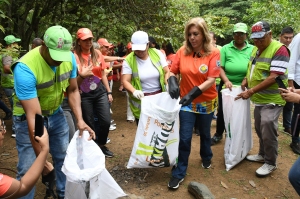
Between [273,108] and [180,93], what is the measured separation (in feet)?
3.76

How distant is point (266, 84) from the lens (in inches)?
127

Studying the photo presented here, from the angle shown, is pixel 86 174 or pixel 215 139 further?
pixel 215 139

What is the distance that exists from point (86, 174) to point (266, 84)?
2.27 meters

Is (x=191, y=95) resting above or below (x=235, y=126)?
above

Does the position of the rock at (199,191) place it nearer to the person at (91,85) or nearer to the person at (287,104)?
the person at (91,85)

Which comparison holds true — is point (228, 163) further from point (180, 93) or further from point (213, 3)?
point (213, 3)

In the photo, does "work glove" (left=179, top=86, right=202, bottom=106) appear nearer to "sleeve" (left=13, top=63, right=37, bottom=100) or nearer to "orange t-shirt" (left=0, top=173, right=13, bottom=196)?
"sleeve" (left=13, top=63, right=37, bottom=100)

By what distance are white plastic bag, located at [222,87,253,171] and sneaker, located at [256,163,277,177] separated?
29 centimetres

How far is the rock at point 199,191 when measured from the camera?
2.88 meters

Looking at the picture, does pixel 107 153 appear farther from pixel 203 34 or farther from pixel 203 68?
pixel 203 34

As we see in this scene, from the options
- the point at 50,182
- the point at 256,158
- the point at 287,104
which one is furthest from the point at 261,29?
the point at 50,182

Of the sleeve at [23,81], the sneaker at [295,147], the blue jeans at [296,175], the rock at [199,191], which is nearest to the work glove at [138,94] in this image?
the rock at [199,191]

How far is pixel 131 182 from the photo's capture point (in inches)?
133

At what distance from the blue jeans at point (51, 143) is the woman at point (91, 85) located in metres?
0.94
